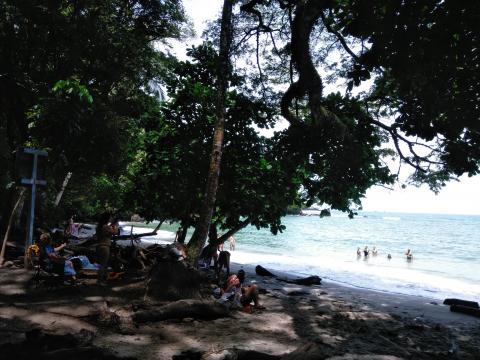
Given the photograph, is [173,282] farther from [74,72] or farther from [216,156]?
[74,72]

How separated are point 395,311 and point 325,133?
579 cm

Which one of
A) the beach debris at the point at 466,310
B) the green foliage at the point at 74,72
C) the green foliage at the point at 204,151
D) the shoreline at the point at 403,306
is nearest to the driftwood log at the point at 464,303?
the shoreline at the point at 403,306

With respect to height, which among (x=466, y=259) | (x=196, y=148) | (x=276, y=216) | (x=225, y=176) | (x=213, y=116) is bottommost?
(x=466, y=259)

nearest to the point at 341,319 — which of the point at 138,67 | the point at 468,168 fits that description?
the point at 468,168

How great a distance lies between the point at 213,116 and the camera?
40.5 feet

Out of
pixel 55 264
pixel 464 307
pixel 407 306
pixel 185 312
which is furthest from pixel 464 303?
pixel 55 264

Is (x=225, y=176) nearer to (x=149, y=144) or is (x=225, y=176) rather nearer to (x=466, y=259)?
(x=149, y=144)

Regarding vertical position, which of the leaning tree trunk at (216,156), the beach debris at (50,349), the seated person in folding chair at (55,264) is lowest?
the beach debris at (50,349)

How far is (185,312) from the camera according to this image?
691 cm

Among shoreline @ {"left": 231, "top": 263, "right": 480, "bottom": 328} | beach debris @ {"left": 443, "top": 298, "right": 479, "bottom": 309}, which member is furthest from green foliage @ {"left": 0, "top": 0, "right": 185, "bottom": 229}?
beach debris @ {"left": 443, "top": 298, "right": 479, "bottom": 309}

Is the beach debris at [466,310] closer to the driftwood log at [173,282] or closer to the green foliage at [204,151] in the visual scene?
the green foliage at [204,151]

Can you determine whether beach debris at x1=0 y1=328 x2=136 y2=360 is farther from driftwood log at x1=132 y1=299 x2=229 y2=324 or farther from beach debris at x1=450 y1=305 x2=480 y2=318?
beach debris at x1=450 y1=305 x2=480 y2=318

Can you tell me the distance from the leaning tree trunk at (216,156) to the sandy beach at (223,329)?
1.63m

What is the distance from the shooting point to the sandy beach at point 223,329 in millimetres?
5359
